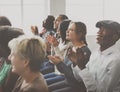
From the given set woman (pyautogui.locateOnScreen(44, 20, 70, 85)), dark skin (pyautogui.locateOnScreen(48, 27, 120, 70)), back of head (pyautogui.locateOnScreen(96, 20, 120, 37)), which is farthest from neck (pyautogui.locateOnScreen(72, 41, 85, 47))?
back of head (pyautogui.locateOnScreen(96, 20, 120, 37))

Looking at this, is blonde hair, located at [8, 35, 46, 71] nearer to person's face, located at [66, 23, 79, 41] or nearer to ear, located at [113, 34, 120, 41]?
ear, located at [113, 34, 120, 41]

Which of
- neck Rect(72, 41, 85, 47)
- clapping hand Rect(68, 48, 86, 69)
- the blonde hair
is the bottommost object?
clapping hand Rect(68, 48, 86, 69)

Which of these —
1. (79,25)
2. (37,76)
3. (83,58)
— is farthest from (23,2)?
(37,76)

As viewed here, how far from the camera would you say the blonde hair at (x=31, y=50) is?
183 centimetres

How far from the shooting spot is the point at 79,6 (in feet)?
21.9

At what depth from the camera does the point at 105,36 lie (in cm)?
280

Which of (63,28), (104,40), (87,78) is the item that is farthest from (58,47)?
(87,78)

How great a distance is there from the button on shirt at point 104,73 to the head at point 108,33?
2.4 inches

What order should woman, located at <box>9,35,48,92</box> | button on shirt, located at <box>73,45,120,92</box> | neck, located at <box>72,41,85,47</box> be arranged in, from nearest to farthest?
woman, located at <box>9,35,48,92</box>, button on shirt, located at <box>73,45,120,92</box>, neck, located at <box>72,41,85,47</box>

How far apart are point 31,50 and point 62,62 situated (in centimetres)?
94

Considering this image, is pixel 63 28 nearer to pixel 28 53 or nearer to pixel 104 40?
pixel 104 40

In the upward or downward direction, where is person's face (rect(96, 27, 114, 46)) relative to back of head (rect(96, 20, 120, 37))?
downward

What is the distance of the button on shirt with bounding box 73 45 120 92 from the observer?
8.55 feet

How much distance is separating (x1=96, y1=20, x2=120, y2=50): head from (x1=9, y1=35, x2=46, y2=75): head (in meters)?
1.09
